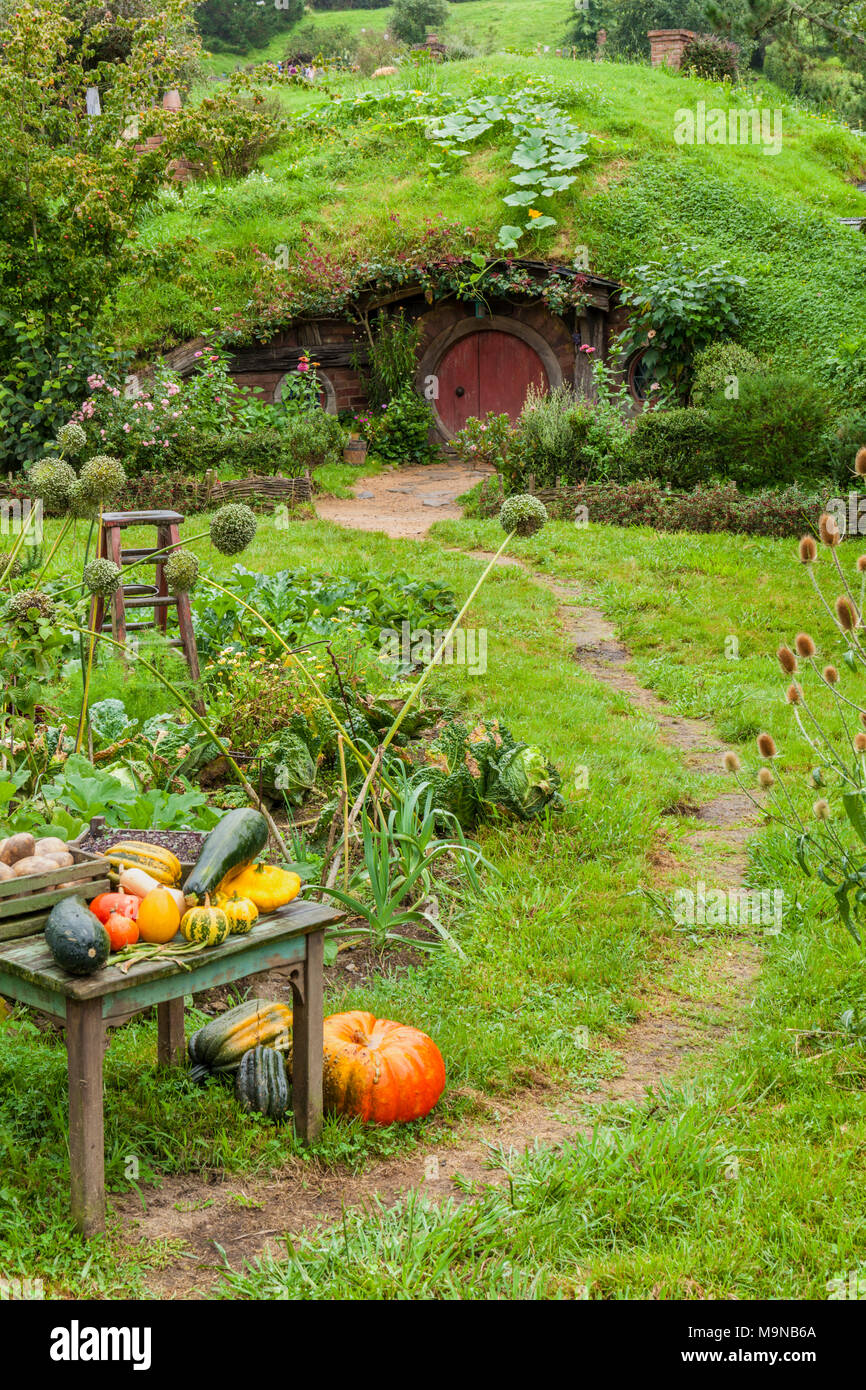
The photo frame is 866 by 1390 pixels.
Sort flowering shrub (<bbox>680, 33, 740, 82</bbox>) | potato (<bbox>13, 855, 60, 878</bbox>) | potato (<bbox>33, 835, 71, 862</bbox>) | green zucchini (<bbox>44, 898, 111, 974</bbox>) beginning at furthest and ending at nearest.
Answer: flowering shrub (<bbox>680, 33, 740, 82</bbox>)
potato (<bbox>33, 835, 71, 862</bbox>)
potato (<bbox>13, 855, 60, 878</bbox>)
green zucchini (<bbox>44, 898, 111, 974</bbox>)

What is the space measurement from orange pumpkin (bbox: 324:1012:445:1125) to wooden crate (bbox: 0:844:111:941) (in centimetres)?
90

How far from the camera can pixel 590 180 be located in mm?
18547

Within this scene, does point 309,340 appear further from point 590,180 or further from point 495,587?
point 495,587

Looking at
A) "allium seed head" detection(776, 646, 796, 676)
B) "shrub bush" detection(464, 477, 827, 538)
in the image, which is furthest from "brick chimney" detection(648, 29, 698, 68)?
"allium seed head" detection(776, 646, 796, 676)

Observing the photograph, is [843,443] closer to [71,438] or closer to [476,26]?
[71,438]

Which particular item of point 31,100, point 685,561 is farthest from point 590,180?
point 685,561

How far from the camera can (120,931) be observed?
113 inches

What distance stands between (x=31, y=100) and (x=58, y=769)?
37.4ft

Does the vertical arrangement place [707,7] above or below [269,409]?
above

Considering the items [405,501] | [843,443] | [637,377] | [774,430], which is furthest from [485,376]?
[843,443]

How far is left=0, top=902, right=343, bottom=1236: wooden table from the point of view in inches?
106

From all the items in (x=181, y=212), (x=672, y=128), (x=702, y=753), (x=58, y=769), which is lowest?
(x=702, y=753)

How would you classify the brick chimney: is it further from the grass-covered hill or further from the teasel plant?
the teasel plant

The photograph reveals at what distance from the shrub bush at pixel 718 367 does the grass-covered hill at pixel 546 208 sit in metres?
1.20
